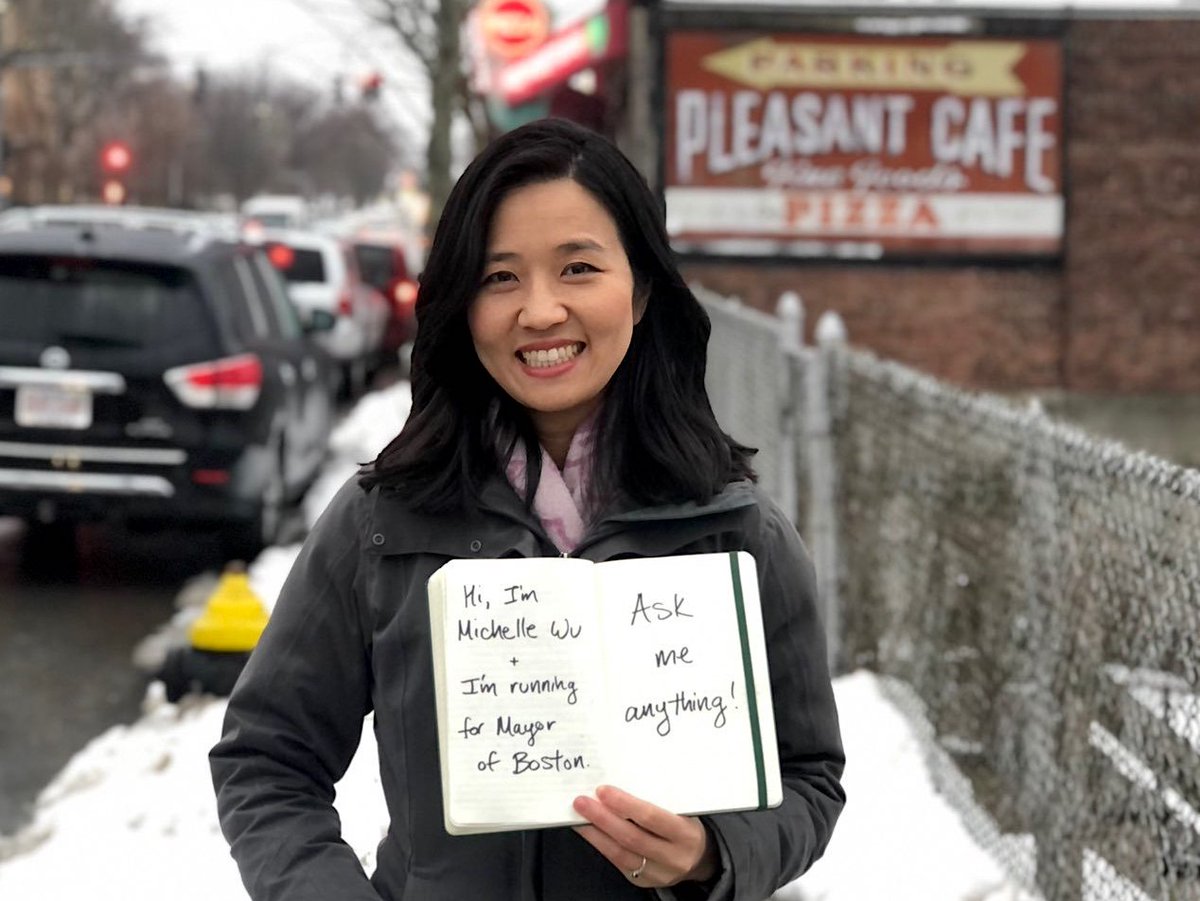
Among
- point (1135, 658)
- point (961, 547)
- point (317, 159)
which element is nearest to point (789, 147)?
point (961, 547)

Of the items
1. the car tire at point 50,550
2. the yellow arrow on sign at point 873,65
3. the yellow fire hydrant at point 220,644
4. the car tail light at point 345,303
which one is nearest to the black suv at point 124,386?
the car tire at point 50,550

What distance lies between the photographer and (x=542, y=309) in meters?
2.25

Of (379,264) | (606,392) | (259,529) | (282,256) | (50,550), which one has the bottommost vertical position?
(50,550)

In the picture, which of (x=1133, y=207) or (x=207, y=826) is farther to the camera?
(x=1133, y=207)

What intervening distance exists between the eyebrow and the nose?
0.04 meters

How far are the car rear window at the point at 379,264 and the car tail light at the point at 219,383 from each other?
16685mm

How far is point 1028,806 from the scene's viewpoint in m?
4.89

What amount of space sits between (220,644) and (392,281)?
2014 cm

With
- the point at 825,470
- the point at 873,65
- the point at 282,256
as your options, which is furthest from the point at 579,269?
the point at 282,256

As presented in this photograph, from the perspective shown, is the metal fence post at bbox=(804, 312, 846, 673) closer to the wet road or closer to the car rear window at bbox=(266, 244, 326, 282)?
the wet road

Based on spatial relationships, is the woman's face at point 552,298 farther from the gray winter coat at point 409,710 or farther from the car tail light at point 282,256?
the car tail light at point 282,256

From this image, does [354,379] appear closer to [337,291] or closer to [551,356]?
[337,291]

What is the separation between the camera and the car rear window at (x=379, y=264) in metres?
26.8

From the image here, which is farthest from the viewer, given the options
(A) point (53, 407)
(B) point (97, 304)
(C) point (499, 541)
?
(B) point (97, 304)
